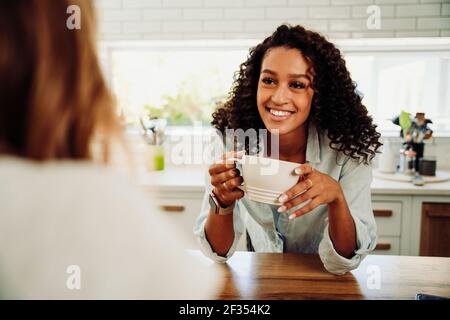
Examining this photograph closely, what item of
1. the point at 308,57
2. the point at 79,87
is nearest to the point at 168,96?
the point at 308,57

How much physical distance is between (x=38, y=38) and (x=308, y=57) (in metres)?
0.59

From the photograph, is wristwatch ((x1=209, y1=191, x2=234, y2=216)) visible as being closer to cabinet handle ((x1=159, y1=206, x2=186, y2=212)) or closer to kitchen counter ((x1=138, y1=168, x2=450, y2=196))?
kitchen counter ((x1=138, y1=168, x2=450, y2=196))

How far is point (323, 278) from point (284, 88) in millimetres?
365

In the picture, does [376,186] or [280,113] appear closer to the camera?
[280,113]

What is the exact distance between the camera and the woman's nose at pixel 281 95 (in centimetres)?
77

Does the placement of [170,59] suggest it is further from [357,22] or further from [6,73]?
[6,73]

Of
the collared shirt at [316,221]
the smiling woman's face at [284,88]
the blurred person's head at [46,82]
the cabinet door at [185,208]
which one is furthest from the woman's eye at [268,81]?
the cabinet door at [185,208]

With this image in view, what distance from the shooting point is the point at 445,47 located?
167 cm

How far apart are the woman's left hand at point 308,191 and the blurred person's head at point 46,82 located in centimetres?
31

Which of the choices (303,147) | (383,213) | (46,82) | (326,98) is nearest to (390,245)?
(383,213)

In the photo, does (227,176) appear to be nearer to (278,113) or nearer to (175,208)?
(278,113)

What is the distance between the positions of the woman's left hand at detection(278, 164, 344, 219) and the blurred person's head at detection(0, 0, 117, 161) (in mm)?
312

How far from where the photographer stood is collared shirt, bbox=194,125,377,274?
26.1 inches

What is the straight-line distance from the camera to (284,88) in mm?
775
